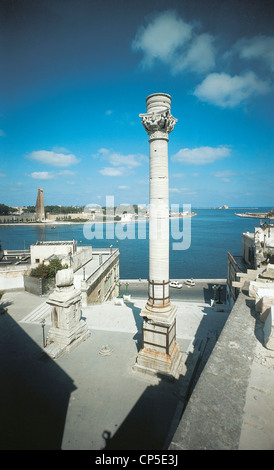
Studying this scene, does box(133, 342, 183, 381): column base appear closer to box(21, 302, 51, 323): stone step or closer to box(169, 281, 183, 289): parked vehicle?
box(21, 302, 51, 323): stone step

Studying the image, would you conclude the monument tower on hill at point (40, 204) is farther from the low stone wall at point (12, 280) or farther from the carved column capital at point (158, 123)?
the carved column capital at point (158, 123)

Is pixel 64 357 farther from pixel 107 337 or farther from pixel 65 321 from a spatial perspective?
pixel 107 337

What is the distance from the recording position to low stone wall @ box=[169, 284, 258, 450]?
12.2 feet

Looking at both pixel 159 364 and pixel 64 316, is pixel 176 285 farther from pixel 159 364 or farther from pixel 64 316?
pixel 159 364

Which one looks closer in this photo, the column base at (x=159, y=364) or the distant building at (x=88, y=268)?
the column base at (x=159, y=364)

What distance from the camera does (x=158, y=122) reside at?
914 centimetres

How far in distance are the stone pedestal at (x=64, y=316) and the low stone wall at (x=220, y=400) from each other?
24.3 feet

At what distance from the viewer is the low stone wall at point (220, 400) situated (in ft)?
12.2

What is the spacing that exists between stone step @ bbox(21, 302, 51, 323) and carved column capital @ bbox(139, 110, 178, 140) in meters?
12.0

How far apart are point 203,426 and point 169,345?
562cm

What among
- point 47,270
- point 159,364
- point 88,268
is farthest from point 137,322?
point 88,268

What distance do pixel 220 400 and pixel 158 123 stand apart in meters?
8.79

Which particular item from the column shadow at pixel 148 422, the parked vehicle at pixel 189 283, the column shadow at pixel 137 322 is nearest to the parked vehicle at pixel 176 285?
the parked vehicle at pixel 189 283
